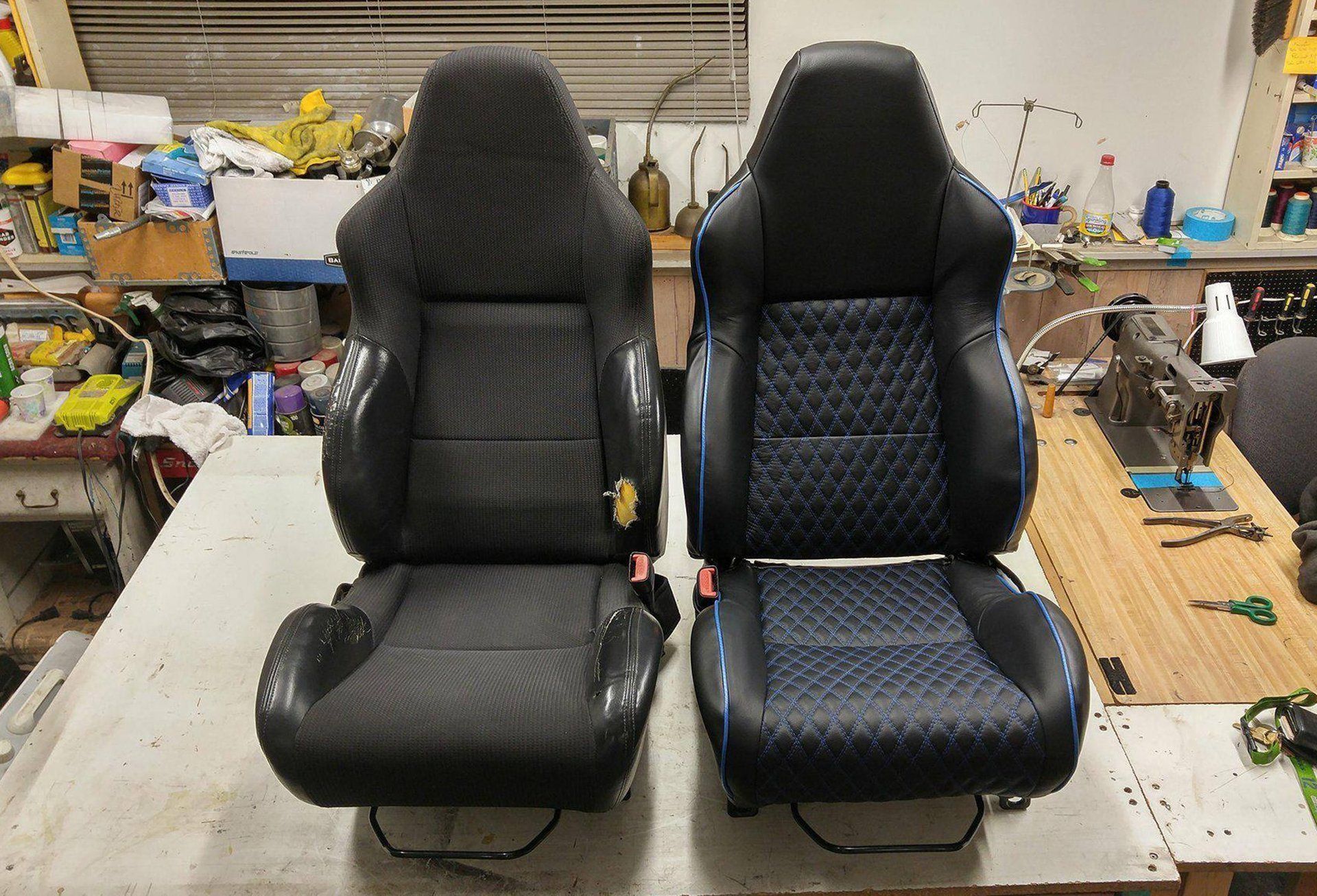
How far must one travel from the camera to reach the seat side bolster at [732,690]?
1.39 metres

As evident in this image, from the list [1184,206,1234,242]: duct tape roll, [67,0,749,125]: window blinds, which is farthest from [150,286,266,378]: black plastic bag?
[1184,206,1234,242]: duct tape roll

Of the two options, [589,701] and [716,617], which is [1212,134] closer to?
[716,617]

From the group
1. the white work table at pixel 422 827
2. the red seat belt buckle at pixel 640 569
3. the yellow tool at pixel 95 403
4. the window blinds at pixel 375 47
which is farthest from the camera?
the window blinds at pixel 375 47

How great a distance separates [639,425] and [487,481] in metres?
0.36

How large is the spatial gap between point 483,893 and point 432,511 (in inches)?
29.6

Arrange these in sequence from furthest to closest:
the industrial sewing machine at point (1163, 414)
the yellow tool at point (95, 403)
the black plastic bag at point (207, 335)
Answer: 1. the black plastic bag at point (207, 335)
2. the yellow tool at point (95, 403)
3. the industrial sewing machine at point (1163, 414)

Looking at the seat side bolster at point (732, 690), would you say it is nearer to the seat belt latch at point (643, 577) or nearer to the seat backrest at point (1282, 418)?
the seat belt latch at point (643, 577)

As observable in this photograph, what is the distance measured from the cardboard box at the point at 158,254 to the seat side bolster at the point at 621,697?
6.49ft

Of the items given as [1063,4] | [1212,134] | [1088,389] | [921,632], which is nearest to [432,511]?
[921,632]

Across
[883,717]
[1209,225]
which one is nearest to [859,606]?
[883,717]

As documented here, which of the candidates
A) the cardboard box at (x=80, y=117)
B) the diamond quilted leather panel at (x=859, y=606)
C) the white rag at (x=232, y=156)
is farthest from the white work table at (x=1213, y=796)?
the cardboard box at (x=80, y=117)

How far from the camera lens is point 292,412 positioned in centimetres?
288

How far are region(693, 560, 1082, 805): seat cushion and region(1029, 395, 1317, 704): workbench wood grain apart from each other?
33 cm

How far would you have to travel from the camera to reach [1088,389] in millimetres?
Result: 2496
